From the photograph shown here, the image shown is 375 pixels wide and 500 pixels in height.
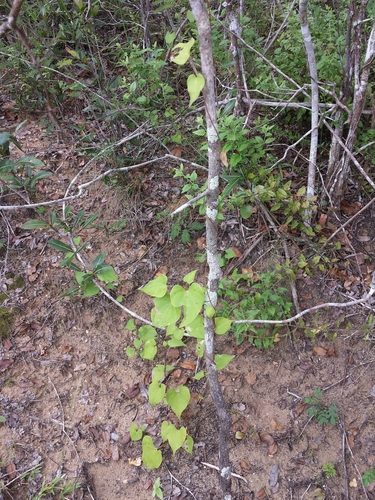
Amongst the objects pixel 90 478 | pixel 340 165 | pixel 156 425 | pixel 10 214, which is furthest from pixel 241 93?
pixel 90 478

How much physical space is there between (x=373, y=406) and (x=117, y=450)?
1.64 metres

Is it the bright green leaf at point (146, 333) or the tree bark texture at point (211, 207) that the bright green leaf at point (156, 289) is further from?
the bright green leaf at point (146, 333)

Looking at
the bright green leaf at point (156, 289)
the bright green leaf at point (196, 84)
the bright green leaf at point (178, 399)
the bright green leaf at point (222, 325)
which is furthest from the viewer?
the bright green leaf at point (178, 399)

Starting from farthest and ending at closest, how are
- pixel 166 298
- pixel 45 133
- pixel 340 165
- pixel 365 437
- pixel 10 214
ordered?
1. pixel 45 133
2. pixel 10 214
3. pixel 340 165
4. pixel 365 437
5. pixel 166 298

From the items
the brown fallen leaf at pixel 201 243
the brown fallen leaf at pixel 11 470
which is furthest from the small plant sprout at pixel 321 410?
the brown fallen leaf at pixel 11 470

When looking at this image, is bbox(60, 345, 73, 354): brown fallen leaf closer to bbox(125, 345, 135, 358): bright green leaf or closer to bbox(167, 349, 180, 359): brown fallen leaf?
bbox(125, 345, 135, 358): bright green leaf

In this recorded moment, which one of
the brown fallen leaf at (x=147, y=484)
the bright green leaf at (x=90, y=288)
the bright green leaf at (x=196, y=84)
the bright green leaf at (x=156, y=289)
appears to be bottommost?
the brown fallen leaf at (x=147, y=484)

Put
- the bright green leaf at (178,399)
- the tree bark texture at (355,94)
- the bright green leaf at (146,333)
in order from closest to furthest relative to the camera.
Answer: the bright green leaf at (178,399)
the tree bark texture at (355,94)
the bright green leaf at (146,333)

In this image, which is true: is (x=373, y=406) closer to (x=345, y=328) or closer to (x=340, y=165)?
(x=345, y=328)

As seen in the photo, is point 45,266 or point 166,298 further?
point 45,266

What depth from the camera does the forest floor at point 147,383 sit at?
8.06 feet

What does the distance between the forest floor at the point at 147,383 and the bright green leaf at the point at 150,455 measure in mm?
153

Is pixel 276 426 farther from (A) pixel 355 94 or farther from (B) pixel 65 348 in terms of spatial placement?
(A) pixel 355 94

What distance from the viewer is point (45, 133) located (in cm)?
385
